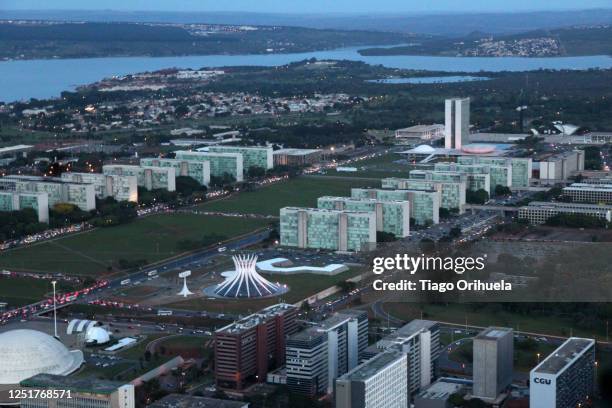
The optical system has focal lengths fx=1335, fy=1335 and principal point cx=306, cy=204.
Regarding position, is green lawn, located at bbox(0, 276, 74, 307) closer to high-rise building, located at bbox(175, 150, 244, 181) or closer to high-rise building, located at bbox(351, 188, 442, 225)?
high-rise building, located at bbox(351, 188, 442, 225)

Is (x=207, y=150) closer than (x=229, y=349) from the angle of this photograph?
No

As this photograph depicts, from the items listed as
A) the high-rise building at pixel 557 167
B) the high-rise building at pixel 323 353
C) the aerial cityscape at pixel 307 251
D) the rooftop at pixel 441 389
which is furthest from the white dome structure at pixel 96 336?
the high-rise building at pixel 557 167

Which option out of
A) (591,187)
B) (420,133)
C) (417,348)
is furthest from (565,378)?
(420,133)

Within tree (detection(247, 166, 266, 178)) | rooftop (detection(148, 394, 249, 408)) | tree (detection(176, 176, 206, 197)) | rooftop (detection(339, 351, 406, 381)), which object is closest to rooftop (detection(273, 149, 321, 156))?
tree (detection(247, 166, 266, 178))

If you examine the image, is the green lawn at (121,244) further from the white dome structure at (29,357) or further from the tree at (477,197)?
the white dome structure at (29,357)

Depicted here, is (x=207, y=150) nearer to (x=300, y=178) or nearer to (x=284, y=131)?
(x=300, y=178)

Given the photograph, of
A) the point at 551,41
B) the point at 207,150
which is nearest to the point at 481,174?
the point at 207,150
